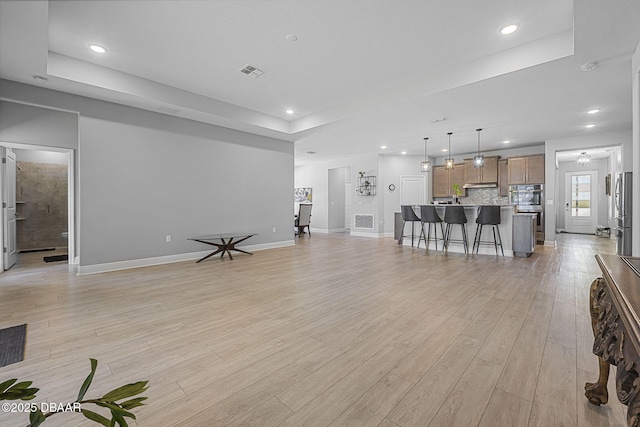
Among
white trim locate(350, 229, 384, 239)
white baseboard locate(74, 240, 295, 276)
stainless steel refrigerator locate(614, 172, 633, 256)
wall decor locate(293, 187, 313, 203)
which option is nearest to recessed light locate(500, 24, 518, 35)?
stainless steel refrigerator locate(614, 172, 633, 256)

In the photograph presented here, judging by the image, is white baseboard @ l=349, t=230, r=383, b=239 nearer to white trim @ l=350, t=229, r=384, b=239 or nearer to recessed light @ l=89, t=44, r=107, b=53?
white trim @ l=350, t=229, r=384, b=239

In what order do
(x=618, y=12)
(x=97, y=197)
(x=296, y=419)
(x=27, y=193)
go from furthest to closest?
1. (x=27, y=193)
2. (x=97, y=197)
3. (x=618, y=12)
4. (x=296, y=419)

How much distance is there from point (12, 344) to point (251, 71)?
12.8 feet

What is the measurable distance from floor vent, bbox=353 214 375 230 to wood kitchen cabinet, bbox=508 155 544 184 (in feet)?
13.6

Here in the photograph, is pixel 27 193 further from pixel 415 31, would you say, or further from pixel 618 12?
pixel 618 12

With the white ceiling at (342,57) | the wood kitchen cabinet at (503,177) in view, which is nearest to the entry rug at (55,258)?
the white ceiling at (342,57)

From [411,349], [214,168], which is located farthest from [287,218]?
[411,349]

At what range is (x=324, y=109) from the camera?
5.75m

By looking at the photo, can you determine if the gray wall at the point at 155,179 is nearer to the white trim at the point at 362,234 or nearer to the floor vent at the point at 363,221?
the white trim at the point at 362,234

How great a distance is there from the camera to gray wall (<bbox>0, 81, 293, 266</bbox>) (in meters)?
4.42

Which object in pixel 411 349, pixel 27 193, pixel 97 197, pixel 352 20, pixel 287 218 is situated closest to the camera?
pixel 411 349

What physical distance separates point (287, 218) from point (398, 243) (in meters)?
3.01

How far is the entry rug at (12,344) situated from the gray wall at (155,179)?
218 centimetres

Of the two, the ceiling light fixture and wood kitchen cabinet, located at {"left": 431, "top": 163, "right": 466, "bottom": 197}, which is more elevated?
the ceiling light fixture
